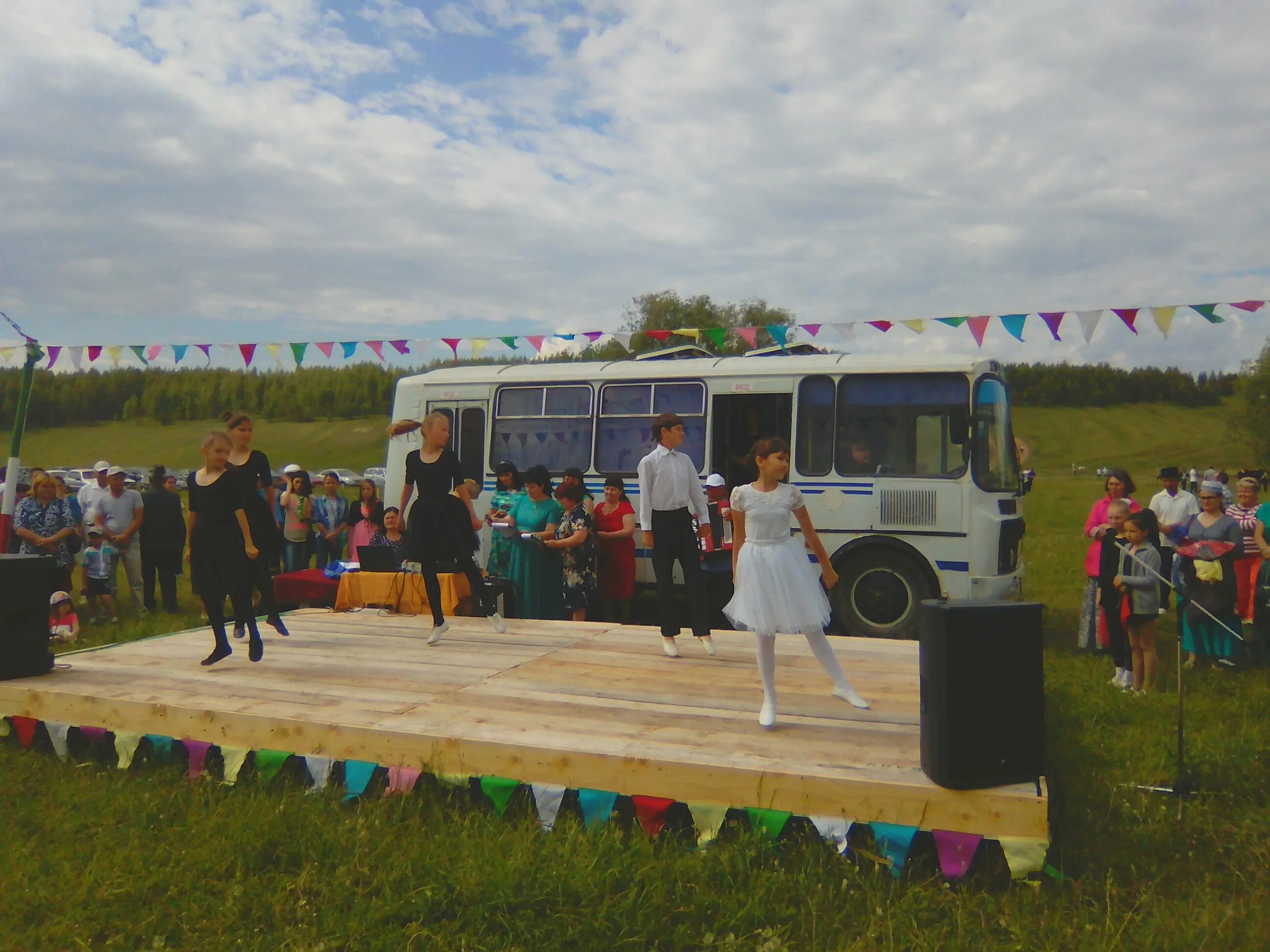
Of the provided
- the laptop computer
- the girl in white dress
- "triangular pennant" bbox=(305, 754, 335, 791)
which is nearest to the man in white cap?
the laptop computer

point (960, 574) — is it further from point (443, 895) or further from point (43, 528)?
point (43, 528)

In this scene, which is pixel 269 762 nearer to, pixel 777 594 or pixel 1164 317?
pixel 777 594

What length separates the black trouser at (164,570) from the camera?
440 inches

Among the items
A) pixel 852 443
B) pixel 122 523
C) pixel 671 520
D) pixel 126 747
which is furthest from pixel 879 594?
pixel 122 523

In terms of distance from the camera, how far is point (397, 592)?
8555mm

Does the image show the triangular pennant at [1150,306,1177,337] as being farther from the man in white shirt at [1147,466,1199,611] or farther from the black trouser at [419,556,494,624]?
the black trouser at [419,556,494,624]

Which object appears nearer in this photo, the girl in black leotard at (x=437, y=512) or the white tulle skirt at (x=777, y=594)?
the white tulle skirt at (x=777, y=594)

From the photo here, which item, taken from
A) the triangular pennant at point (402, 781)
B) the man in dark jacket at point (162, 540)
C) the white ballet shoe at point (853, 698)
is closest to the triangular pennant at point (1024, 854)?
the white ballet shoe at point (853, 698)

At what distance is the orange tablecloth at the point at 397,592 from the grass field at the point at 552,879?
3435mm

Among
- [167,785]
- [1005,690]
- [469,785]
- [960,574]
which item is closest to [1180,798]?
[1005,690]

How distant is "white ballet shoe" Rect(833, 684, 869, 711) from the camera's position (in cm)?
507

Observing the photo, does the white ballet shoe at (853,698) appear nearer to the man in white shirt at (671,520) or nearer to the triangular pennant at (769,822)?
the triangular pennant at (769,822)

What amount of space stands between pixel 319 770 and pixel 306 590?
17.7 ft

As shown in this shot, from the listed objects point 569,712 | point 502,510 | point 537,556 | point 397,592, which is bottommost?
point 569,712
